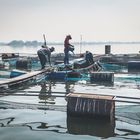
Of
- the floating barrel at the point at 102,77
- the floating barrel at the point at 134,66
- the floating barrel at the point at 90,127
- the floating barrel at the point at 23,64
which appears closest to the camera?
the floating barrel at the point at 90,127

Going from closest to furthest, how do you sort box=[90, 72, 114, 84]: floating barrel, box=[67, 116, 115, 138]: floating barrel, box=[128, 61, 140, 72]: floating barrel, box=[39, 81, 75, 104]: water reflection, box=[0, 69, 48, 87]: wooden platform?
box=[67, 116, 115, 138]: floating barrel < box=[39, 81, 75, 104]: water reflection < box=[0, 69, 48, 87]: wooden platform < box=[90, 72, 114, 84]: floating barrel < box=[128, 61, 140, 72]: floating barrel

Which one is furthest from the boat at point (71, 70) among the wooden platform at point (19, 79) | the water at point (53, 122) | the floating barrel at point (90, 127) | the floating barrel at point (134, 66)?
the floating barrel at point (90, 127)

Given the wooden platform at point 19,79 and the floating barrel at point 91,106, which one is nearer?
the floating barrel at point 91,106

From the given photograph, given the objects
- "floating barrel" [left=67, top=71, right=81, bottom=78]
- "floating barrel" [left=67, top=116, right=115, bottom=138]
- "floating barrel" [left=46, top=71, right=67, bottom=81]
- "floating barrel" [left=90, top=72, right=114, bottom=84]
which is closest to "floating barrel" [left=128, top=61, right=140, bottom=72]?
"floating barrel" [left=90, top=72, right=114, bottom=84]

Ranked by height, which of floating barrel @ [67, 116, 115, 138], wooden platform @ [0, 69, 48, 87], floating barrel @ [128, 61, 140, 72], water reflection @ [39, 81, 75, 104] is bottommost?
floating barrel @ [67, 116, 115, 138]

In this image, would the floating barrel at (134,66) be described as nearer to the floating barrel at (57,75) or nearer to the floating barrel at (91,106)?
the floating barrel at (57,75)

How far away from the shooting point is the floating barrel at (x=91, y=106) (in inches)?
434

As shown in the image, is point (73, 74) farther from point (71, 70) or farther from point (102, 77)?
point (102, 77)

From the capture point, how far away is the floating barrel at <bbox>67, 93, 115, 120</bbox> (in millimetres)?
11016

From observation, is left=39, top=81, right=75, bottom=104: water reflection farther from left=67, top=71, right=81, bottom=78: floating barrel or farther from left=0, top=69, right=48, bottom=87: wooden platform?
left=67, top=71, right=81, bottom=78: floating barrel

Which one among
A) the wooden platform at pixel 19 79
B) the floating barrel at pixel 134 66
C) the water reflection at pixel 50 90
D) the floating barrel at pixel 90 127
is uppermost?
the floating barrel at pixel 134 66

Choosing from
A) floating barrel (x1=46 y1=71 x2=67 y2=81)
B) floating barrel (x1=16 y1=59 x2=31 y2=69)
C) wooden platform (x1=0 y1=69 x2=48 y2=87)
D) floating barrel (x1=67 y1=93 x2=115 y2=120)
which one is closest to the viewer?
floating barrel (x1=67 y1=93 x2=115 y2=120)

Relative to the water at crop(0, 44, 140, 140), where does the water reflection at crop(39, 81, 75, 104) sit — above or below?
above

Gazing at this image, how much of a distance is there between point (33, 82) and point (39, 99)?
666cm
